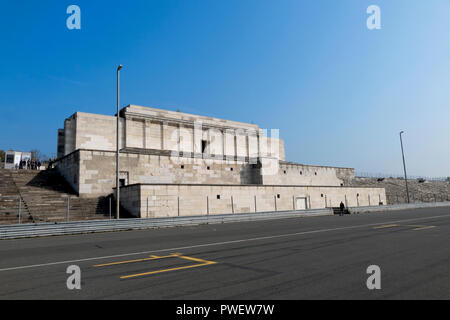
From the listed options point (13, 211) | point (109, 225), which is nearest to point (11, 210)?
point (13, 211)

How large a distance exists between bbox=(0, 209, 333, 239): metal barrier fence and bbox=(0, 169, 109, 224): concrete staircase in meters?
4.27

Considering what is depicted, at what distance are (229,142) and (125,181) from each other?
→ 24523 mm

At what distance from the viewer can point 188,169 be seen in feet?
116

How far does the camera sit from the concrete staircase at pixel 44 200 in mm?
21641

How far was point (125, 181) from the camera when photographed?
30625 millimetres

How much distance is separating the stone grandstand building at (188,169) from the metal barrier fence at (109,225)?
2905 millimetres

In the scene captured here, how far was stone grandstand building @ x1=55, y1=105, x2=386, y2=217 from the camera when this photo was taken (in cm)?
2752

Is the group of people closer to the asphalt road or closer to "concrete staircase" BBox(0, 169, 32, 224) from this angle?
"concrete staircase" BBox(0, 169, 32, 224)

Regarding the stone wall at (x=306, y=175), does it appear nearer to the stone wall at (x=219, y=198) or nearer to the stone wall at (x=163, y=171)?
the stone wall at (x=163, y=171)

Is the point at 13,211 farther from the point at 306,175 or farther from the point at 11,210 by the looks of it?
the point at 306,175

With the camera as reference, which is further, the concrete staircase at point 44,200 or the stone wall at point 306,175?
the stone wall at point 306,175

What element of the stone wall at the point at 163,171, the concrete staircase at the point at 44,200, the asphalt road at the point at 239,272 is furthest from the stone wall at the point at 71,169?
the asphalt road at the point at 239,272

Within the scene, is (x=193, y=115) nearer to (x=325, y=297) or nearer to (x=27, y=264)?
(x=27, y=264)
